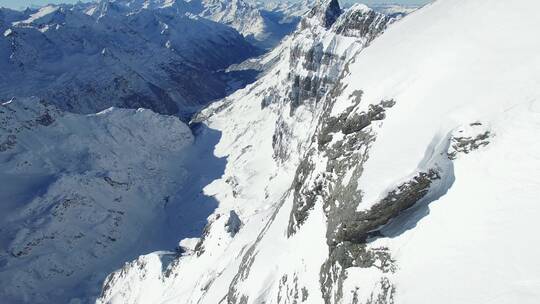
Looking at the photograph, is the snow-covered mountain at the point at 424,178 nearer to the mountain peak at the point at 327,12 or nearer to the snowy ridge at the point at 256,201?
the snowy ridge at the point at 256,201

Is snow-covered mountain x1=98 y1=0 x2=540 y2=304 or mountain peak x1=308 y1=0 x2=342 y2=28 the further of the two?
mountain peak x1=308 y1=0 x2=342 y2=28

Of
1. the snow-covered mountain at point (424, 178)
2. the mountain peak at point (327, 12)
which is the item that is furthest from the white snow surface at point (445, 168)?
the mountain peak at point (327, 12)

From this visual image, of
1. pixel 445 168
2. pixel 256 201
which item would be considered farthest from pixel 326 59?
pixel 445 168

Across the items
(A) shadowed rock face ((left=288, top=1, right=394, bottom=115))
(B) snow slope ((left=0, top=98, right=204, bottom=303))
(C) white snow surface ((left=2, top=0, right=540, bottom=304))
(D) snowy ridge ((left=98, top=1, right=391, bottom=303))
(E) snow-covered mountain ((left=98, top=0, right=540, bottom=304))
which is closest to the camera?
(C) white snow surface ((left=2, top=0, right=540, bottom=304))

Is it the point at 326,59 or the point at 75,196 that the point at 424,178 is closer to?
the point at 326,59

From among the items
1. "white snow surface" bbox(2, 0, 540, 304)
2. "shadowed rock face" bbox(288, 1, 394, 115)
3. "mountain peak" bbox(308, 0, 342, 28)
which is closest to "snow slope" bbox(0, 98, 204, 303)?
"shadowed rock face" bbox(288, 1, 394, 115)

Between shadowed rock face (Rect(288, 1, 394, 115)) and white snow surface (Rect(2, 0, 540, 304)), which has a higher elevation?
white snow surface (Rect(2, 0, 540, 304))

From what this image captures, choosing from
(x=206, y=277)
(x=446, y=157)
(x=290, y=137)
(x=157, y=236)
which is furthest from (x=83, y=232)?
(x=446, y=157)

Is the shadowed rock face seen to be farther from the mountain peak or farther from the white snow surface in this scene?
the white snow surface

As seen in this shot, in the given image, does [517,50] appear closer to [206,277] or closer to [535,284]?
[535,284]
